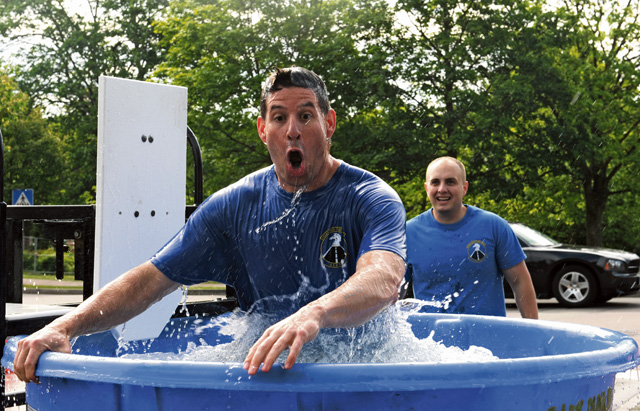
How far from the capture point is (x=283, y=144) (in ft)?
9.22

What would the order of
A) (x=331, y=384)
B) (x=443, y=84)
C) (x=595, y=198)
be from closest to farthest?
(x=331, y=384) → (x=443, y=84) → (x=595, y=198)

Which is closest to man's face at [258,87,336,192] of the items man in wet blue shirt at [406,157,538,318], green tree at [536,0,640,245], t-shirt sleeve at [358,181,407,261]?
t-shirt sleeve at [358,181,407,261]

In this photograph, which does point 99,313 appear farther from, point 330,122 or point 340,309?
point 330,122

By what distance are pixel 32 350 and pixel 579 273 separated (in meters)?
13.4

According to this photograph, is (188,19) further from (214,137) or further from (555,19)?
(555,19)

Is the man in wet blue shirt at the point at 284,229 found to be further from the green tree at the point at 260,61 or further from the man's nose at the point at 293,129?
the green tree at the point at 260,61

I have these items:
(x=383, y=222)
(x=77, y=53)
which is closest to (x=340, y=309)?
(x=383, y=222)

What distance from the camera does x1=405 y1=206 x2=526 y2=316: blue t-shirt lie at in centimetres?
469

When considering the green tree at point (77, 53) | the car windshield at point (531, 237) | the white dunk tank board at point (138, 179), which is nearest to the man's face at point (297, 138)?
the white dunk tank board at point (138, 179)

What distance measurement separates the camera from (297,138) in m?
2.79

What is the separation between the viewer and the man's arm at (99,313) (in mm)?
2254

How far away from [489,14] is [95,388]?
2273 cm

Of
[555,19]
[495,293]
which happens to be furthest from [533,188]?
[495,293]

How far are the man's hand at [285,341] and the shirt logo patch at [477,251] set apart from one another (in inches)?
114
